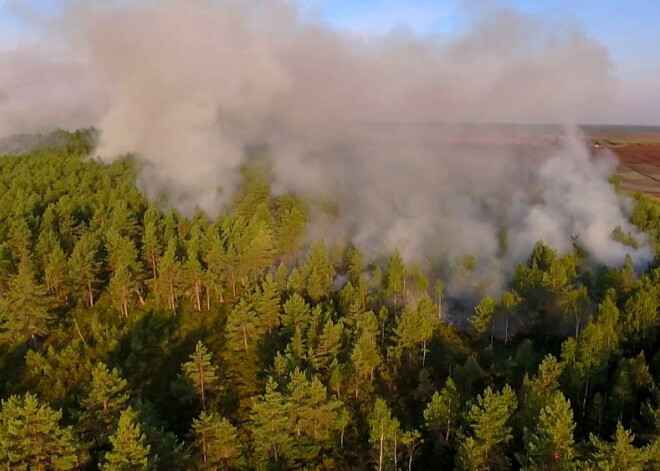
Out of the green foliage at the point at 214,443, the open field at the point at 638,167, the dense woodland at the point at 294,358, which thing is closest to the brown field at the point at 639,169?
the open field at the point at 638,167

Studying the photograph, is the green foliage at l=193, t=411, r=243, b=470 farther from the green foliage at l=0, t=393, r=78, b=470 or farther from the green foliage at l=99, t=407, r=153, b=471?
the green foliage at l=0, t=393, r=78, b=470

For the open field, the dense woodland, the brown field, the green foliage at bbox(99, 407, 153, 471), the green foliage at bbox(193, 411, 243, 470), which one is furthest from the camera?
the brown field

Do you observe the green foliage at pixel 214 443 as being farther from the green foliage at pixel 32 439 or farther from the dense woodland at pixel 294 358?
the green foliage at pixel 32 439

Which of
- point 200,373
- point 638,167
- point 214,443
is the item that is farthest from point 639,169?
point 214,443

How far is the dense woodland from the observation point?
100 feet

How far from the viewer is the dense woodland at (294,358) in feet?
100

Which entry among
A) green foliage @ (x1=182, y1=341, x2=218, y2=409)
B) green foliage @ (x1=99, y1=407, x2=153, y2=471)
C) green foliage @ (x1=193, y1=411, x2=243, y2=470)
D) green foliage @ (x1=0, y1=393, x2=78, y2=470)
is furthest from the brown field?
green foliage @ (x1=0, y1=393, x2=78, y2=470)

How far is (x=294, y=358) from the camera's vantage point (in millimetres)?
41500

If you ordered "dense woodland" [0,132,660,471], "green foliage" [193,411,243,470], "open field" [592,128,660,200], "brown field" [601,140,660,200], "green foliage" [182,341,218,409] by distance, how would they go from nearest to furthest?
"dense woodland" [0,132,660,471] → "green foliage" [193,411,243,470] → "green foliage" [182,341,218,409] → "open field" [592,128,660,200] → "brown field" [601,140,660,200]

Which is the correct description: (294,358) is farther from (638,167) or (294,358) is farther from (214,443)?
(638,167)

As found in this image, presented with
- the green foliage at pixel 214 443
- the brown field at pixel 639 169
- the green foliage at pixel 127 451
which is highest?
the brown field at pixel 639 169

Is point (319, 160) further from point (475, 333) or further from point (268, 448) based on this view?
point (268, 448)

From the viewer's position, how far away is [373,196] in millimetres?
94188

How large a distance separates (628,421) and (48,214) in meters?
70.4
